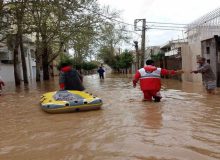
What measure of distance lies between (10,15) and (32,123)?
11.2 metres

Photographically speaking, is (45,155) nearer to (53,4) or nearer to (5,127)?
(5,127)

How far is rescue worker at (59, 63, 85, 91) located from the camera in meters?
11.8

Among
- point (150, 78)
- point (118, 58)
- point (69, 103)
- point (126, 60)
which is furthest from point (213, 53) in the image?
point (118, 58)

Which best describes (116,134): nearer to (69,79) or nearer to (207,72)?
(69,79)

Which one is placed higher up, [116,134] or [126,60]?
[126,60]

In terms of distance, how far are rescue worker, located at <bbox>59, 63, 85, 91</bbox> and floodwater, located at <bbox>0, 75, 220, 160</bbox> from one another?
140 cm

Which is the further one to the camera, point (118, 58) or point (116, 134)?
point (118, 58)

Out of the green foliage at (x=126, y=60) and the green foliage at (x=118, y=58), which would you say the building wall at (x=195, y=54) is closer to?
the green foliage at (x=118, y=58)

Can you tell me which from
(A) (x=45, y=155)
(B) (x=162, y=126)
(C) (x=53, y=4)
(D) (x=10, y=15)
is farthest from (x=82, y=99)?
(D) (x=10, y=15)

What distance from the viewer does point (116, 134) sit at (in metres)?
7.09

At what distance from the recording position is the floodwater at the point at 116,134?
5.67 metres

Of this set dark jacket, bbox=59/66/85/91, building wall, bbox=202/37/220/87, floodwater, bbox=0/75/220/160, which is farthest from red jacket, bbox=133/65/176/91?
building wall, bbox=202/37/220/87

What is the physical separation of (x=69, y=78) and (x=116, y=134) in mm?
5101

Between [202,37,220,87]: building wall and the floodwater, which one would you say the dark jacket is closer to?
the floodwater
